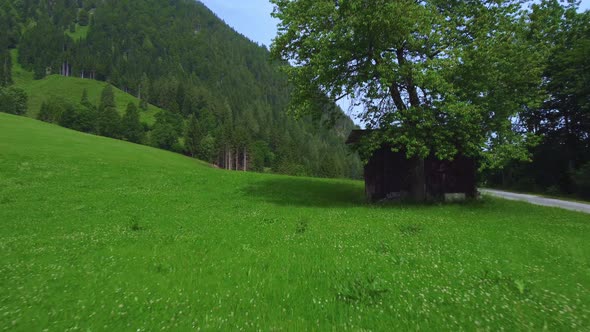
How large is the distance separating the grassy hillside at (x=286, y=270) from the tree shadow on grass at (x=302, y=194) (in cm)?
716

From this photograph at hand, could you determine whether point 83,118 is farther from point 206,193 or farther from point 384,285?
point 384,285

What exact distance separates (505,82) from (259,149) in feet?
447

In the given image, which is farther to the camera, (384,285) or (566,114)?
(566,114)

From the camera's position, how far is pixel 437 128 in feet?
81.6

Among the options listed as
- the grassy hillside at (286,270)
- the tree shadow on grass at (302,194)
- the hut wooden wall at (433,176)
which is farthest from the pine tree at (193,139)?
the grassy hillside at (286,270)

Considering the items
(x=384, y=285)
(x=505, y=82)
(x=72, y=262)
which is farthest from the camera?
(x=505, y=82)

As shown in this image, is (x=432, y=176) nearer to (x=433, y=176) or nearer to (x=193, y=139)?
(x=433, y=176)

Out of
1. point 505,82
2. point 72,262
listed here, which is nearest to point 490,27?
point 505,82

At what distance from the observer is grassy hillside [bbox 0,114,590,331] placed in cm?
684

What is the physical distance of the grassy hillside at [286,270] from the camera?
684cm

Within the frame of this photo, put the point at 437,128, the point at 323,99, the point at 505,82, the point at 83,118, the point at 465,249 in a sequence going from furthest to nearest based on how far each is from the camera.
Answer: the point at 83,118 → the point at 323,99 → the point at 505,82 → the point at 437,128 → the point at 465,249

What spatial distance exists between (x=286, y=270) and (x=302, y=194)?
77.7ft

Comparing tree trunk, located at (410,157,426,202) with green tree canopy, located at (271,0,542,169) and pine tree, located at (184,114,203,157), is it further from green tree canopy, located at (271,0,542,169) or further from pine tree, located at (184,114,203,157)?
pine tree, located at (184,114,203,157)

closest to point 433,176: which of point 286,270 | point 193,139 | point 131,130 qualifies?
point 286,270
